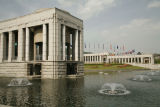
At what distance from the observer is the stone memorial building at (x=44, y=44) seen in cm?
4450

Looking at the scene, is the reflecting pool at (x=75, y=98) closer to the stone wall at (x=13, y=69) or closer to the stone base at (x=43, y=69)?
the stone base at (x=43, y=69)

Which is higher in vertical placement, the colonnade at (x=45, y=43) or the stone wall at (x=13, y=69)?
the colonnade at (x=45, y=43)

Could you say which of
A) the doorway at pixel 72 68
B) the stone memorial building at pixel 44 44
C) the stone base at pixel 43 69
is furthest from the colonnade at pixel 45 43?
the doorway at pixel 72 68

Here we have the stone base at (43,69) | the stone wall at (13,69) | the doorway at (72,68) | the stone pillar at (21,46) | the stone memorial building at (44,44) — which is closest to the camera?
the stone base at (43,69)

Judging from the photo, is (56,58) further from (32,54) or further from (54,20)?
(32,54)

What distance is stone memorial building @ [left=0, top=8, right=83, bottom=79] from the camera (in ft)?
146

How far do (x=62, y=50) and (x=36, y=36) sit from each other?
487 inches

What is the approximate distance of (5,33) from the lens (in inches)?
2331

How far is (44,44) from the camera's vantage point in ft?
152

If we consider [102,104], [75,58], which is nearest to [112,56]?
[75,58]

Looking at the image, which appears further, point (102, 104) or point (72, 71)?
point (72, 71)

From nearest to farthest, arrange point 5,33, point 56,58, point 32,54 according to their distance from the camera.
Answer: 1. point 56,58
2. point 32,54
3. point 5,33

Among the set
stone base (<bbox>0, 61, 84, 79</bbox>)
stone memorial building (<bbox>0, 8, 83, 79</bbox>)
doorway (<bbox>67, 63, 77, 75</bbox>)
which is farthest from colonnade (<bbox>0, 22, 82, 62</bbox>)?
doorway (<bbox>67, 63, 77, 75</bbox>)

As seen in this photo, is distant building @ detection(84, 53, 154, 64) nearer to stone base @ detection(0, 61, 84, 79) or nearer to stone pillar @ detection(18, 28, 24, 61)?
stone base @ detection(0, 61, 84, 79)
